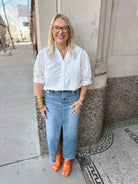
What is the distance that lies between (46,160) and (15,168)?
45 cm

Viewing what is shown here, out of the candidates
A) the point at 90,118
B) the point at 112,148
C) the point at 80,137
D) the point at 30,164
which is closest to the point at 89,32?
the point at 90,118

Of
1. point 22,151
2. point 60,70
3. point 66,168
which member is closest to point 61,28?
point 60,70

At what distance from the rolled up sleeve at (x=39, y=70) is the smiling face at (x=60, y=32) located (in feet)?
0.86

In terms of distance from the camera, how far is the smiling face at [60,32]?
1.35m

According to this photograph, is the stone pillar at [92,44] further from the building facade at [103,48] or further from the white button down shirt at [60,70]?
the white button down shirt at [60,70]

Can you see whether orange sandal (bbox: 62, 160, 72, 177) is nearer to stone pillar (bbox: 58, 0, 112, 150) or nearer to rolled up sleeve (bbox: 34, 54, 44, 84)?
stone pillar (bbox: 58, 0, 112, 150)

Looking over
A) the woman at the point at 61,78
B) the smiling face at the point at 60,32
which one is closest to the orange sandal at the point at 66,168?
the woman at the point at 61,78

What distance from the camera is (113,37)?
2262mm

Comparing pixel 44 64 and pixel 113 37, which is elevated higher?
pixel 113 37

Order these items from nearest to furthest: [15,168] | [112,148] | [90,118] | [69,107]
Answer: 1. [69,107]
2. [15,168]
3. [90,118]
4. [112,148]

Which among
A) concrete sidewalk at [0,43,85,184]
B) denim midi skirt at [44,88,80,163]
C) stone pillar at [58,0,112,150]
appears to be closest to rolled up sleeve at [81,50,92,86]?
denim midi skirt at [44,88,80,163]

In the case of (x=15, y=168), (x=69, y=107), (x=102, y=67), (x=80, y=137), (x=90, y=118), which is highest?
(x=102, y=67)

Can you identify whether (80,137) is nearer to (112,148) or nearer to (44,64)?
(112,148)

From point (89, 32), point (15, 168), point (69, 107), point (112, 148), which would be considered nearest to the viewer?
point (69, 107)
